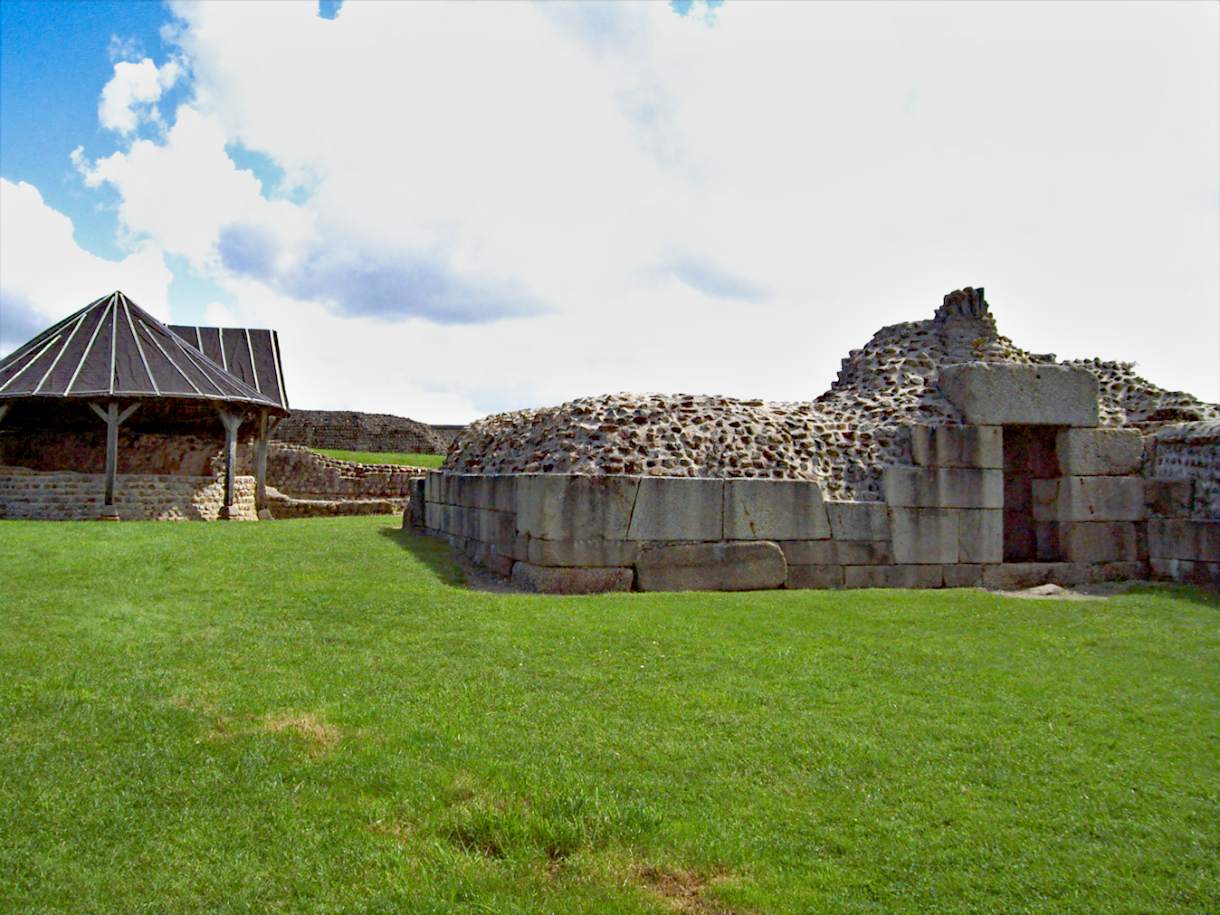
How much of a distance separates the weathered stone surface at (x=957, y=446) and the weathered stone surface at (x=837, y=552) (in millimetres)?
1271

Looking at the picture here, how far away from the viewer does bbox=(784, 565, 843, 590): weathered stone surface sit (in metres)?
9.88

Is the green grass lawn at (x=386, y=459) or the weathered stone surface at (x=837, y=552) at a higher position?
the green grass lawn at (x=386, y=459)

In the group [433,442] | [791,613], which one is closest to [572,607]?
[791,613]

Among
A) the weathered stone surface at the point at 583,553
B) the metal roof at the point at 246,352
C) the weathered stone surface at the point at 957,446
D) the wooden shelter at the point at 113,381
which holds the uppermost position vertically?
the metal roof at the point at 246,352

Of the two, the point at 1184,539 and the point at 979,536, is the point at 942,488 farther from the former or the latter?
the point at 1184,539

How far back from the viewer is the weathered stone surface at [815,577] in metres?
9.88

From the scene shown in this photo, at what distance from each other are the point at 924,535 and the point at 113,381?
15.7m

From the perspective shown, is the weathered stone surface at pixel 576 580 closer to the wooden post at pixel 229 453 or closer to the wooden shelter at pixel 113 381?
the wooden shelter at pixel 113 381

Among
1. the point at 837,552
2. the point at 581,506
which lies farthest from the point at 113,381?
the point at 837,552

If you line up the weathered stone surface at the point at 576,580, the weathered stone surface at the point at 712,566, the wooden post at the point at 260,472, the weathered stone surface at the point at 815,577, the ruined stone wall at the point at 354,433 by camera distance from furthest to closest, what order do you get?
the ruined stone wall at the point at 354,433 → the wooden post at the point at 260,472 → the weathered stone surface at the point at 815,577 → the weathered stone surface at the point at 712,566 → the weathered stone surface at the point at 576,580

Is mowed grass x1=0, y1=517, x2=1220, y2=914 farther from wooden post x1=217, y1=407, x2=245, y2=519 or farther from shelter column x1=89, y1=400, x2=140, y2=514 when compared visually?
wooden post x1=217, y1=407, x2=245, y2=519

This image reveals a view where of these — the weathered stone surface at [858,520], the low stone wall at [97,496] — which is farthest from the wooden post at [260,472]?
the weathered stone surface at [858,520]

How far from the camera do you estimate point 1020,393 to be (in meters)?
11.4

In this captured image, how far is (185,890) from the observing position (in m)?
3.41
